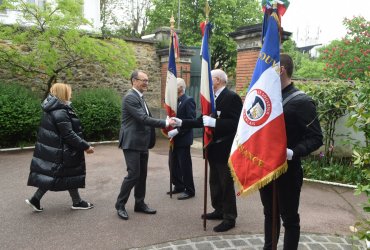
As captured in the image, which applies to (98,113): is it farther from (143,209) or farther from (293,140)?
(293,140)

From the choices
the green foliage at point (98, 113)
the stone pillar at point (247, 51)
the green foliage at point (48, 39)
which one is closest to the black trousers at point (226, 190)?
the stone pillar at point (247, 51)

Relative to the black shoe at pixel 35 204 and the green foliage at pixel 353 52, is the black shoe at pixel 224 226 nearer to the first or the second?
the black shoe at pixel 35 204

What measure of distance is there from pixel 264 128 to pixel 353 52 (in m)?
12.9

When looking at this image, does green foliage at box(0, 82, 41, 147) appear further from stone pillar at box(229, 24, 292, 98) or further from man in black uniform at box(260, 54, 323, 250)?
man in black uniform at box(260, 54, 323, 250)

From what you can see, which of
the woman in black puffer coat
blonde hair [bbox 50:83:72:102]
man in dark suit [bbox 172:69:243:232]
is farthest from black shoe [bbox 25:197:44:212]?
man in dark suit [bbox 172:69:243:232]

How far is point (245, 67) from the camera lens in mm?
8492

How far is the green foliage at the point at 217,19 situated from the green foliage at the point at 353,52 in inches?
303

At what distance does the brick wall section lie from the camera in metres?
8.32

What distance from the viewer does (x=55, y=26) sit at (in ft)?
30.1

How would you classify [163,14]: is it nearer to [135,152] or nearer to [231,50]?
[231,50]

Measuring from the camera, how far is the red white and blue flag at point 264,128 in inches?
113

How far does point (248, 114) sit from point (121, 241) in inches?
84.5

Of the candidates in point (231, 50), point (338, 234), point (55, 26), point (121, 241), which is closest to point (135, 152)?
point (121, 241)

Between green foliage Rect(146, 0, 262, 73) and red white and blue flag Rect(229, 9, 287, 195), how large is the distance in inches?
693
